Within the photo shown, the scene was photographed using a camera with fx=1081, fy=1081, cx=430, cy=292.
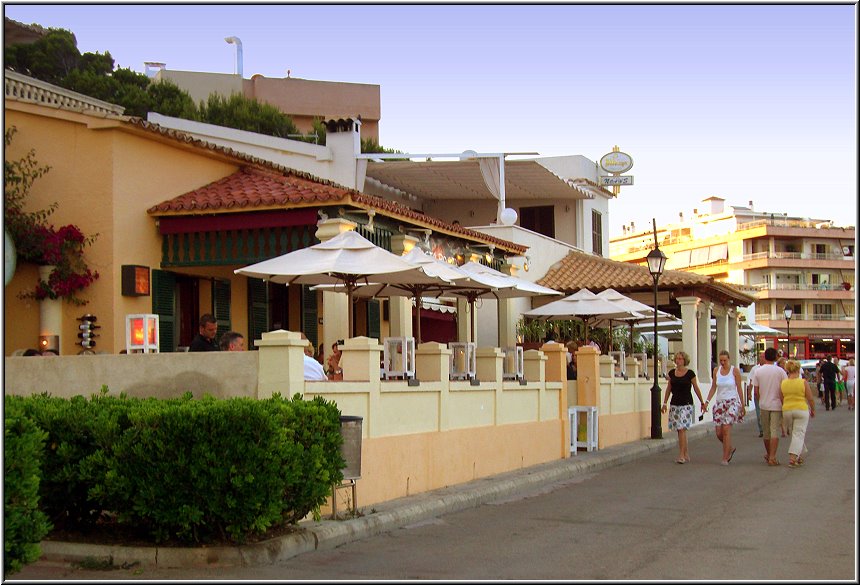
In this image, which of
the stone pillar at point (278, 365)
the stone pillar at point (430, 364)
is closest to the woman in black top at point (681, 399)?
the stone pillar at point (430, 364)

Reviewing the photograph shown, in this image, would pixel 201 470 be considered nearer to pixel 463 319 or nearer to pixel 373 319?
pixel 373 319

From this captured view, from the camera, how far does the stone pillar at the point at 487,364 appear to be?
51.2 ft

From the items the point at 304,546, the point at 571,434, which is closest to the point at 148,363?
the point at 304,546

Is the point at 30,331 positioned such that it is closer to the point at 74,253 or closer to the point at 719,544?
the point at 74,253

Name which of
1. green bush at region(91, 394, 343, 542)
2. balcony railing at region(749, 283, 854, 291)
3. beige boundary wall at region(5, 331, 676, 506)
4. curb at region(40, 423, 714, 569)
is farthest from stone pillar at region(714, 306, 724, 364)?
balcony railing at region(749, 283, 854, 291)

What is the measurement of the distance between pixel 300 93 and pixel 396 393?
→ 49.9 meters

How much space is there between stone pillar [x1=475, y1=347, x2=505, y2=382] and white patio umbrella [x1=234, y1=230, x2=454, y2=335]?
148cm

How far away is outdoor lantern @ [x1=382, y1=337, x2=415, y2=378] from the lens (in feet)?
43.5

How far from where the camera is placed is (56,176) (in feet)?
52.6

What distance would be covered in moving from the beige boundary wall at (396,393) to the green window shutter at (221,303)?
4664 millimetres

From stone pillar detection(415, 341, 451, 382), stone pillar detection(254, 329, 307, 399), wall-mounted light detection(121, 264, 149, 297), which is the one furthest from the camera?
wall-mounted light detection(121, 264, 149, 297)

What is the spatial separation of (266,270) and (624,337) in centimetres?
2294

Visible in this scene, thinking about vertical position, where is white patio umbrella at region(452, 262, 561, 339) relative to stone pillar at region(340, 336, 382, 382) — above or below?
above

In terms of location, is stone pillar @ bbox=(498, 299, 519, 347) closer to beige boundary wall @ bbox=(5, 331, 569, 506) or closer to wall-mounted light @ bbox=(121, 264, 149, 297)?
beige boundary wall @ bbox=(5, 331, 569, 506)
